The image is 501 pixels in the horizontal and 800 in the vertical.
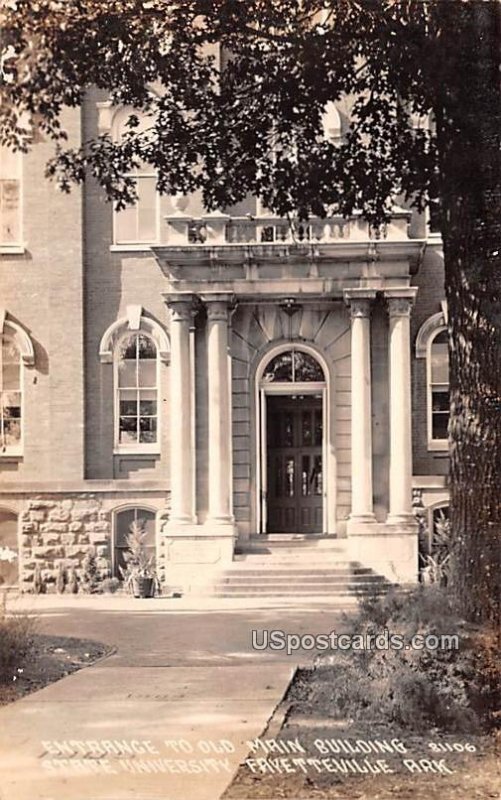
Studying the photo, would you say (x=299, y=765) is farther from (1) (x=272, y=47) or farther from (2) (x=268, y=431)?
(2) (x=268, y=431)

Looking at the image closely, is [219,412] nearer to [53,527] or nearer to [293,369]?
[293,369]

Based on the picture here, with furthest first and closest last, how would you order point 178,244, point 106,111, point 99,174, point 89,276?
1. point 178,244
2. point 89,276
3. point 99,174
4. point 106,111

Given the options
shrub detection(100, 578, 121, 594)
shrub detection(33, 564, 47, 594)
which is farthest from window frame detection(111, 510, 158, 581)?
shrub detection(33, 564, 47, 594)

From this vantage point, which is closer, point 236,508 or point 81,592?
point 81,592

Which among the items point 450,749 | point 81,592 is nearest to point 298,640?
point 450,749

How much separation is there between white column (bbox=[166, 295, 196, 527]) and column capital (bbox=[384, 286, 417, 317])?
3.09 metres

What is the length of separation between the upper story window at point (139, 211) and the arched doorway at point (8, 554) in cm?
400

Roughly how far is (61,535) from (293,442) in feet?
12.2

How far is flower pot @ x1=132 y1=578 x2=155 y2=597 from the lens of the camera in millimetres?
13062

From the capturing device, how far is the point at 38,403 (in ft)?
42.1

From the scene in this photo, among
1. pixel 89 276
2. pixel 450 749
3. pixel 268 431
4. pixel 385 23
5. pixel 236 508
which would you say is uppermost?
pixel 385 23

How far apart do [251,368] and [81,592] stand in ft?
16.9

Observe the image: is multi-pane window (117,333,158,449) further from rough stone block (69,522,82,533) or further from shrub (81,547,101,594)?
shrub (81,547,101,594)

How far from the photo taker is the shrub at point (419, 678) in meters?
8.05
